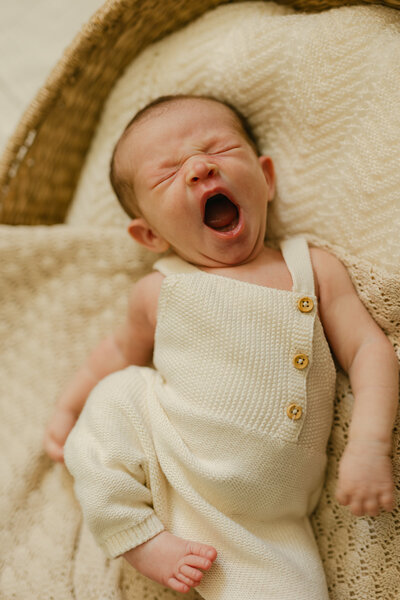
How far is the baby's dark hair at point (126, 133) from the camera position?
1.15 meters

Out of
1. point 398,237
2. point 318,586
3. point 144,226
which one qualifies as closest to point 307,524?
point 318,586

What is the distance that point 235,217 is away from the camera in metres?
1.10

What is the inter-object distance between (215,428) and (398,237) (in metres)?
0.49

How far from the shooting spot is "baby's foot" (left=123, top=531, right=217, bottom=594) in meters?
0.90

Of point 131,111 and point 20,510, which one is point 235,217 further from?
point 20,510

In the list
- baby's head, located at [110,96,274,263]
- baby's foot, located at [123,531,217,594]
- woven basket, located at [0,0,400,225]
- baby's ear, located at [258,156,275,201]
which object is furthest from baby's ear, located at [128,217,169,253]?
baby's foot, located at [123,531,217,594]

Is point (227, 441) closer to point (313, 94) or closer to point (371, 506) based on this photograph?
point (371, 506)

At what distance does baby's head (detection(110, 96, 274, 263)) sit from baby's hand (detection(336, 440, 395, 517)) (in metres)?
0.45

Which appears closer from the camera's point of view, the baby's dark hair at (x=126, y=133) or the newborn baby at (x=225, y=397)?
the newborn baby at (x=225, y=397)

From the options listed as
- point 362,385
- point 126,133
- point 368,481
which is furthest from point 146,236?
point 368,481

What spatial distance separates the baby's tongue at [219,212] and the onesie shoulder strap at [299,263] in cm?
13

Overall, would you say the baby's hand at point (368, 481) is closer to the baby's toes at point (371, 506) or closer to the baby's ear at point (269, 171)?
the baby's toes at point (371, 506)

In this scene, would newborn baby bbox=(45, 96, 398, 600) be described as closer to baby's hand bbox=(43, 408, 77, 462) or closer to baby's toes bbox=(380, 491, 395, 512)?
baby's toes bbox=(380, 491, 395, 512)

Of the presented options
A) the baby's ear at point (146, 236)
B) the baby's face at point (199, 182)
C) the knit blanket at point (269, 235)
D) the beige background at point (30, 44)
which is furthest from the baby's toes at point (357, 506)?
the beige background at point (30, 44)
